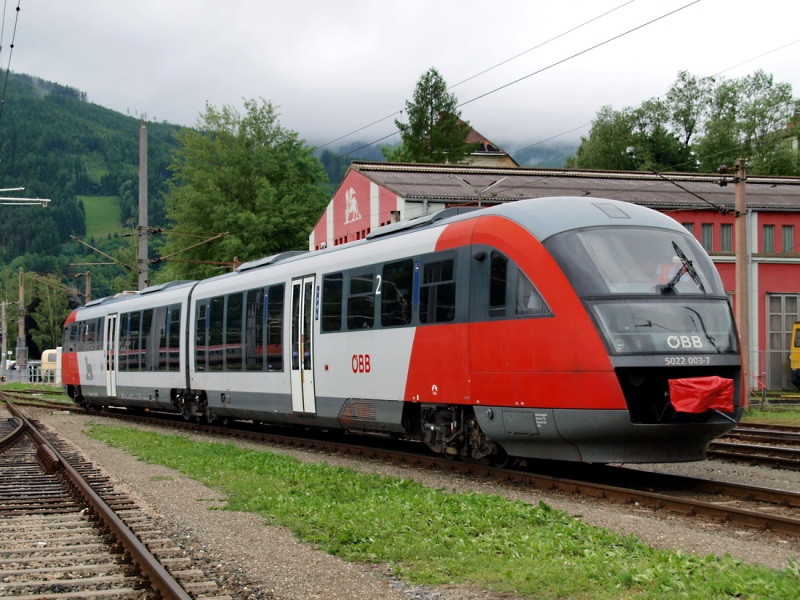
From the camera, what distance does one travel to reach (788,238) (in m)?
43.1

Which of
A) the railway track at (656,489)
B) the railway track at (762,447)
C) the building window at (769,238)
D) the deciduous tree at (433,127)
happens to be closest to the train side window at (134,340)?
the railway track at (656,489)

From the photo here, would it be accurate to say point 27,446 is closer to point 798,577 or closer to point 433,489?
point 433,489

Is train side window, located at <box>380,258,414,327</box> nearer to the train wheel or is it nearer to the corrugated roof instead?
the train wheel

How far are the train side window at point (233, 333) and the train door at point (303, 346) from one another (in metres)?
2.74

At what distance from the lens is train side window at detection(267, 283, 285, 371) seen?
59.7 ft

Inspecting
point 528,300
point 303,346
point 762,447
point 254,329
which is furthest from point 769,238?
point 528,300

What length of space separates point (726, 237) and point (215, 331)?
2877cm

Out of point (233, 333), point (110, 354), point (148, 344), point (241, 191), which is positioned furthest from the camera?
point (241, 191)

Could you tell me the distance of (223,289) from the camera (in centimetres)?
2117

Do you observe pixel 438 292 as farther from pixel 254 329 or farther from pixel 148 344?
pixel 148 344

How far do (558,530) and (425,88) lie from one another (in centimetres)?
7447

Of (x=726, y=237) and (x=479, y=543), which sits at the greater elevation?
(x=726, y=237)

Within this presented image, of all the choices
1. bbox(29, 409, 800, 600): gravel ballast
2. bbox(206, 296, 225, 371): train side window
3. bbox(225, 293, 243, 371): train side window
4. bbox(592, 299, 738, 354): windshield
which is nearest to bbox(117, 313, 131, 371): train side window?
bbox(206, 296, 225, 371): train side window

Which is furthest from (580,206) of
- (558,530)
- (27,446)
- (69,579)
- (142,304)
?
(142,304)
